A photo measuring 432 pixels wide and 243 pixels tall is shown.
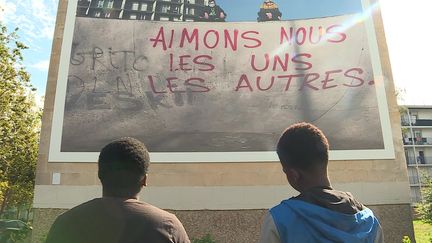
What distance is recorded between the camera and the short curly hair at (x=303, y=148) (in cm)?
181

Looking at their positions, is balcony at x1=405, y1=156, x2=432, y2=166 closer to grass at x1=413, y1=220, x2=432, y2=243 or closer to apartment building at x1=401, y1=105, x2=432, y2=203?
apartment building at x1=401, y1=105, x2=432, y2=203

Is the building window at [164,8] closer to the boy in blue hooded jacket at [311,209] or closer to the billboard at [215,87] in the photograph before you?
the billboard at [215,87]

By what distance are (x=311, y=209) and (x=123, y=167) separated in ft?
3.63

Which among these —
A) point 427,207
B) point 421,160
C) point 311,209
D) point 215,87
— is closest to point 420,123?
point 421,160

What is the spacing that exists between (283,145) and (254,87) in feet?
23.9

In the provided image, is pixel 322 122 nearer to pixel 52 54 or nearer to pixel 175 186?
pixel 175 186

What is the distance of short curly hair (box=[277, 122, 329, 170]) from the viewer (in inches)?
71.2

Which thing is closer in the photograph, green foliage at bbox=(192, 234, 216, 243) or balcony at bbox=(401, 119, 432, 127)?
green foliage at bbox=(192, 234, 216, 243)

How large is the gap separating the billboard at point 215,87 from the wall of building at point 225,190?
257 millimetres

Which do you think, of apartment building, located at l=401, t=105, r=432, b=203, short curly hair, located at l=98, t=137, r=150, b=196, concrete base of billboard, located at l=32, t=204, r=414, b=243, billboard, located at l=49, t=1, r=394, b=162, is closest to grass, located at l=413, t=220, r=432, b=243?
concrete base of billboard, located at l=32, t=204, r=414, b=243

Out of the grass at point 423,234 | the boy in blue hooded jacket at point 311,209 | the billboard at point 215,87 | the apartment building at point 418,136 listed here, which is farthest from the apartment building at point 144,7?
the apartment building at point 418,136

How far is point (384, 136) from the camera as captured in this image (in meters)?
8.58

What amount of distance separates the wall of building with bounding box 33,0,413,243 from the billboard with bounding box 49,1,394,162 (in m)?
0.26

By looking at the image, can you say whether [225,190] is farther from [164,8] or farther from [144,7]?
[144,7]
